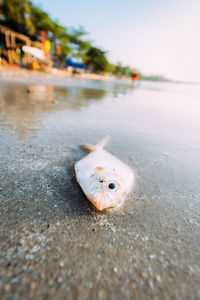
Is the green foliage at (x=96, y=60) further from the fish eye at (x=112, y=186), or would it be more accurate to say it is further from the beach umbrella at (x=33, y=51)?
the fish eye at (x=112, y=186)

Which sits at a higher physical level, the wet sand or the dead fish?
the dead fish

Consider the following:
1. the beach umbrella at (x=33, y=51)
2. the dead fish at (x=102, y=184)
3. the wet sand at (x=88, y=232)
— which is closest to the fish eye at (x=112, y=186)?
the dead fish at (x=102, y=184)

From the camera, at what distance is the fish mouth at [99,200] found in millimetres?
1156

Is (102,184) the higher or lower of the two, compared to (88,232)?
higher

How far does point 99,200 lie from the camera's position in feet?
3.83

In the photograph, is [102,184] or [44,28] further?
[44,28]

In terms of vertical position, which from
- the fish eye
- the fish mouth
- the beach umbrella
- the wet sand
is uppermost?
the beach umbrella

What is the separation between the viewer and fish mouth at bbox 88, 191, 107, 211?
1.16 meters

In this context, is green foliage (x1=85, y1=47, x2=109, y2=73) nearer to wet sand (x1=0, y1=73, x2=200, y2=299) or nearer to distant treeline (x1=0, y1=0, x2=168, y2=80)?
distant treeline (x1=0, y1=0, x2=168, y2=80)

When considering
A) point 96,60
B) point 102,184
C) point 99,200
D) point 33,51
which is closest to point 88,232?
point 99,200

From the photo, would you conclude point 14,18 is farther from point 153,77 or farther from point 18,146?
point 153,77

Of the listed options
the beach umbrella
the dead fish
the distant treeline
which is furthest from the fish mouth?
the distant treeline

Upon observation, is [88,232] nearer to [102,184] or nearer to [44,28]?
[102,184]

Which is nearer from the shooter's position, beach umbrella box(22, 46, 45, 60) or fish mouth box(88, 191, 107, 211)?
fish mouth box(88, 191, 107, 211)
